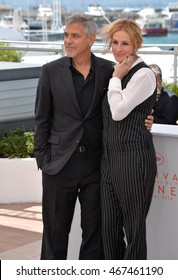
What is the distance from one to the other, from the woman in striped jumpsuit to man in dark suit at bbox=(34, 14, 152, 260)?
11 centimetres

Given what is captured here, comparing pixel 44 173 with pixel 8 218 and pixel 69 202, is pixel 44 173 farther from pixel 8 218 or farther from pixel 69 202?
pixel 8 218

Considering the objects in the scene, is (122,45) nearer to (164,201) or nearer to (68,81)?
(68,81)

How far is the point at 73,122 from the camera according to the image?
13.6ft

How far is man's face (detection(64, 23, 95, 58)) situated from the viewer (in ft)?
13.3

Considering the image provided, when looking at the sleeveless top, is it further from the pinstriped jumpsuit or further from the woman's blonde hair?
the woman's blonde hair

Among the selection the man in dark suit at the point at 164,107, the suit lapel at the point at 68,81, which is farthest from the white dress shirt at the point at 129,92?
the man in dark suit at the point at 164,107

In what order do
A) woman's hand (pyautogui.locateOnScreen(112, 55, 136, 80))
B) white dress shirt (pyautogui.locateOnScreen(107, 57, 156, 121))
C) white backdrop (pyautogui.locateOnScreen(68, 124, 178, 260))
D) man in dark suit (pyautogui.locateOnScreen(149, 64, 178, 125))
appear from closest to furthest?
white dress shirt (pyautogui.locateOnScreen(107, 57, 156, 121)) < woman's hand (pyautogui.locateOnScreen(112, 55, 136, 80)) < white backdrop (pyautogui.locateOnScreen(68, 124, 178, 260)) < man in dark suit (pyautogui.locateOnScreen(149, 64, 178, 125))

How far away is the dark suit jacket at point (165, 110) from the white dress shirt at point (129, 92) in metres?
2.30

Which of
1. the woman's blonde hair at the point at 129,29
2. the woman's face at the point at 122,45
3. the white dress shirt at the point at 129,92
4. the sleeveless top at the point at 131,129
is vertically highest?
the woman's blonde hair at the point at 129,29

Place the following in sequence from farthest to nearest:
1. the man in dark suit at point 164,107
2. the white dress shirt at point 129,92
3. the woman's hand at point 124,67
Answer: the man in dark suit at point 164,107
the woman's hand at point 124,67
the white dress shirt at point 129,92

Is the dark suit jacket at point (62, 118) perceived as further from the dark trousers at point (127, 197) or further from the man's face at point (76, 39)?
the dark trousers at point (127, 197)

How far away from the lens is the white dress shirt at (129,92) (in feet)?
12.8

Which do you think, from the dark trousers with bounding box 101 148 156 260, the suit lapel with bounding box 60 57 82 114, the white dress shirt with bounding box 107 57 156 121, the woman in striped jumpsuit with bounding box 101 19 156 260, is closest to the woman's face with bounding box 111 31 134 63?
the woman in striped jumpsuit with bounding box 101 19 156 260

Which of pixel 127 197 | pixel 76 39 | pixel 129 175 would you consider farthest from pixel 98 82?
pixel 127 197
